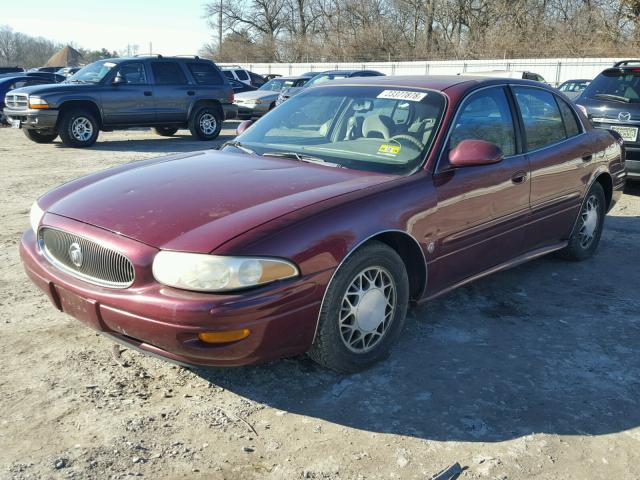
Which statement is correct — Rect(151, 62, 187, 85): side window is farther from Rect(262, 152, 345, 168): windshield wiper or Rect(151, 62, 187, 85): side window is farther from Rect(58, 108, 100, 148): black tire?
Rect(262, 152, 345, 168): windshield wiper

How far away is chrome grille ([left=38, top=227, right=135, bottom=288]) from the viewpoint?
302cm

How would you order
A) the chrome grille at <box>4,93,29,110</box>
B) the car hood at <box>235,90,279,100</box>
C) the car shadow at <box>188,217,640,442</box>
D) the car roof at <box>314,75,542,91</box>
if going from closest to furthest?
the car shadow at <box>188,217,640,442</box>
the car roof at <box>314,75,542,91</box>
the chrome grille at <box>4,93,29,110</box>
the car hood at <box>235,90,279,100</box>

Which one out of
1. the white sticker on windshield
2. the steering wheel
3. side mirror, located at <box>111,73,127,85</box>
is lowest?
the steering wheel

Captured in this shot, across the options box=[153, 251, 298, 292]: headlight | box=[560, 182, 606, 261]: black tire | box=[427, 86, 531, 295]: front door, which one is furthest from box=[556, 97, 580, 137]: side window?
box=[153, 251, 298, 292]: headlight

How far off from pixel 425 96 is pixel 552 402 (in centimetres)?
205

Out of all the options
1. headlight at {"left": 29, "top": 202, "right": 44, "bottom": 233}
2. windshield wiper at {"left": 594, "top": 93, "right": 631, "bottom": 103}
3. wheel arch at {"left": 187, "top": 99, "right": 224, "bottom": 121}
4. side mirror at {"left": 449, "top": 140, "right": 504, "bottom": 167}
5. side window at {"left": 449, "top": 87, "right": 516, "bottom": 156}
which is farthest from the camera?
wheel arch at {"left": 187, "top": 99, "right": 224, "bottom": 121}

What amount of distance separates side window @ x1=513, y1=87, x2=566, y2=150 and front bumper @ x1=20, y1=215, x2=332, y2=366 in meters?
2.43

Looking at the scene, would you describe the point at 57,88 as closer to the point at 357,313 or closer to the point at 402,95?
the point at 402,95

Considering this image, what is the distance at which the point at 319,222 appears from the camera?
314 cm

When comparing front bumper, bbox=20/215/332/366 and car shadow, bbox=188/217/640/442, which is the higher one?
front bumper, bbox=20/215/332/366

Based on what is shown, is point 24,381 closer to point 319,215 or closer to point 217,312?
point 217,312

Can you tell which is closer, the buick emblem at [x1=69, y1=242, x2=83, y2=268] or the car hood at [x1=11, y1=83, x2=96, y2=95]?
the buick emblem at [x1=69, y1=242, x2=83, y2=268]

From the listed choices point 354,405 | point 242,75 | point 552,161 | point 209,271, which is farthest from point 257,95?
point 209,271

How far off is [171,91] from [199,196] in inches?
434
